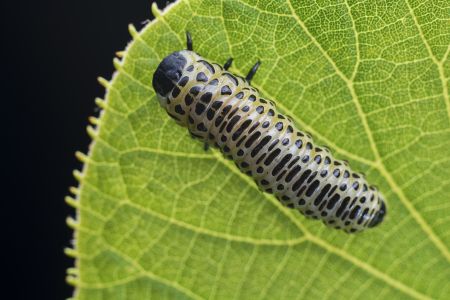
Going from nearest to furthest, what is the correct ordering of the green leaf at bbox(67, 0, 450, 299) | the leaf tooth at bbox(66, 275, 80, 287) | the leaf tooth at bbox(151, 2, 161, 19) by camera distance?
the leaf tooth at bbox(151, 2, 161, 19), the green leaf at bbox(67, 0, 450, 299), the leaf tooth at bbox(66, 275, 80, 287)

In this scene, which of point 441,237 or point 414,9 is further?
point 441,237

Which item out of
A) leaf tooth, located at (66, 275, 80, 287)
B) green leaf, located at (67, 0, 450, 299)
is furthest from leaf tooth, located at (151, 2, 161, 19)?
leaf tooth, located at (66, 275, 80, 287)

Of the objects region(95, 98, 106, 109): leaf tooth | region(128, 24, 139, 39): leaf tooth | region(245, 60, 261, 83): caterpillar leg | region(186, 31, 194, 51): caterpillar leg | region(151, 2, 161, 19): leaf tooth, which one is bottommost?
region(95, 98, 106, 109): leaf tooth

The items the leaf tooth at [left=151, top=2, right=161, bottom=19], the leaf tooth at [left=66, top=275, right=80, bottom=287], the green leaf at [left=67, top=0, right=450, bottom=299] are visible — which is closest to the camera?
the leaf tooth at [left=151, top=2, right=161, bottom=19]

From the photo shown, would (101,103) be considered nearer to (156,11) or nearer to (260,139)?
(156,11)

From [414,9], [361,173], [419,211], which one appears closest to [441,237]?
[419,211]

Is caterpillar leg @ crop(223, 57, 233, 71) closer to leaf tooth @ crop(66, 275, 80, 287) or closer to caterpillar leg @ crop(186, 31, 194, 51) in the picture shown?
caterpillar leg @ crop(186, 31, 194, 51)

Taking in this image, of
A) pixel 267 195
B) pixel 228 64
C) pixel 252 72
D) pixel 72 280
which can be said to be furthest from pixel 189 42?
pixel 72 280

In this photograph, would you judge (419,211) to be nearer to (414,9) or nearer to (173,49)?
(414,9)
